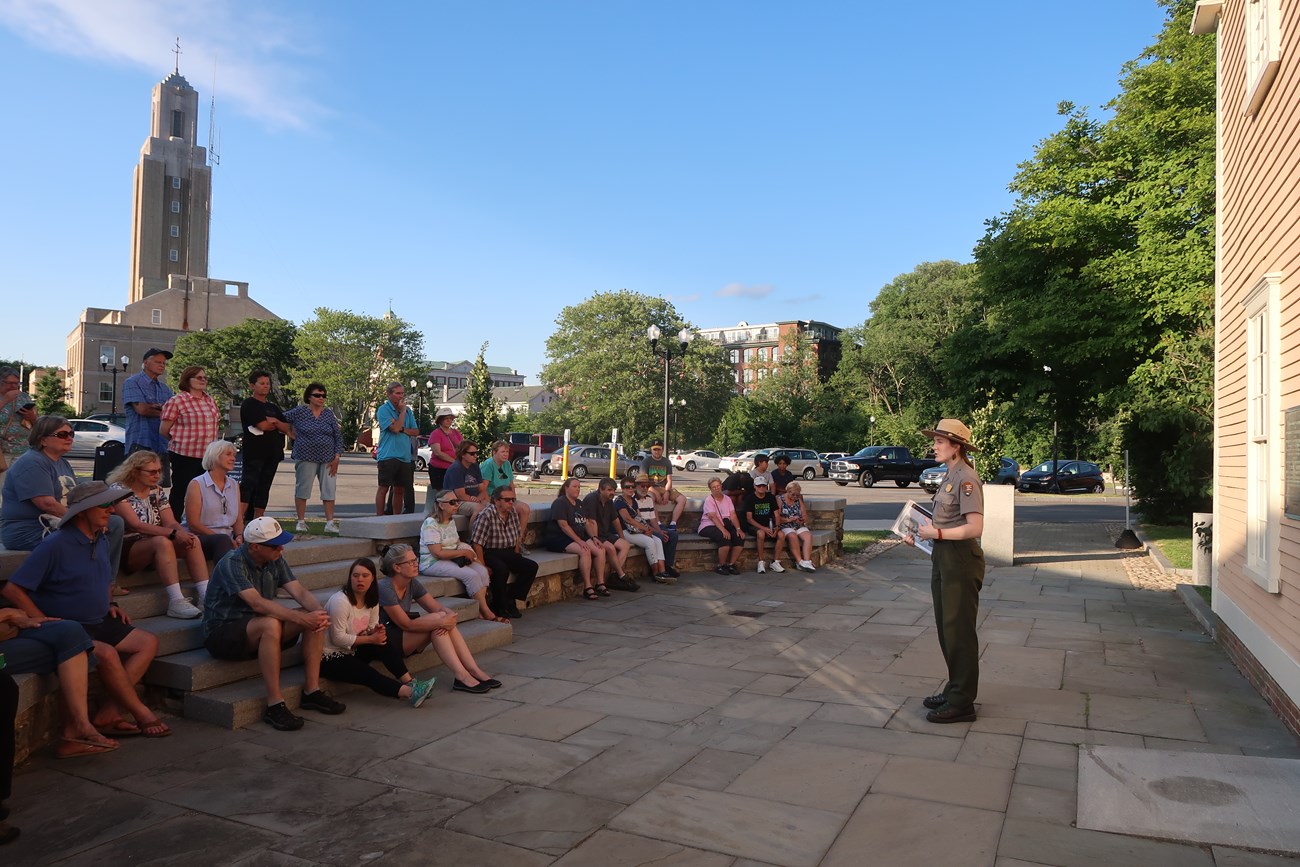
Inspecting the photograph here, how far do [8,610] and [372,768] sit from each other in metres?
1.92

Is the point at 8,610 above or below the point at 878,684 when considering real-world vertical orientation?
above

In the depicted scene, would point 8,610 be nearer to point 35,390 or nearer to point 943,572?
point 943,572

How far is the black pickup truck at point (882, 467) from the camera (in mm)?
38938

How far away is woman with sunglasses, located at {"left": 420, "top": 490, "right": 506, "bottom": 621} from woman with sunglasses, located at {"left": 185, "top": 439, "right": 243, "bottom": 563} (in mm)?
1730

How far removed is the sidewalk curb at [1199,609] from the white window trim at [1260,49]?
4563 mm

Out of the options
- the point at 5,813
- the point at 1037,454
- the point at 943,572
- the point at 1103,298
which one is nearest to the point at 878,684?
the point at 943,572

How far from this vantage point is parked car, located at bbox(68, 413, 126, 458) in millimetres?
30328

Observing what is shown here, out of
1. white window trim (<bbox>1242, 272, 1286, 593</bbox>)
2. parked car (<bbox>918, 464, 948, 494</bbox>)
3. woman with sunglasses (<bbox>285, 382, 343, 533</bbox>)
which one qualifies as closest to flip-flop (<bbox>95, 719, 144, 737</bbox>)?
woman with sunglasses (<bbox>285, 382, 343, 533</bbox>)

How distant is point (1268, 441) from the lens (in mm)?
6715

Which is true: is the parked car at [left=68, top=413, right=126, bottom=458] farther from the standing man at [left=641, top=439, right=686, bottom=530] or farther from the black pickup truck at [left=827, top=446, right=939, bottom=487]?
the black pickup truck at [left=827, top=446, right=939, bottom=487]

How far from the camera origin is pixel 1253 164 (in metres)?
7.54

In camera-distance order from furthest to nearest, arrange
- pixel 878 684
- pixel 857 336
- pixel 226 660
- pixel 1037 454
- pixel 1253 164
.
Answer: pixel 857 336 → pixel 1037 454 → pixel 1253 164 → pixel 878 684 → pixel 226 660

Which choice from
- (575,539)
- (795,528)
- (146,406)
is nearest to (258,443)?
(146,406)

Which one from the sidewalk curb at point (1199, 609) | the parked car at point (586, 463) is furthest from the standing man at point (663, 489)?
the parked car at point (586, 463)
